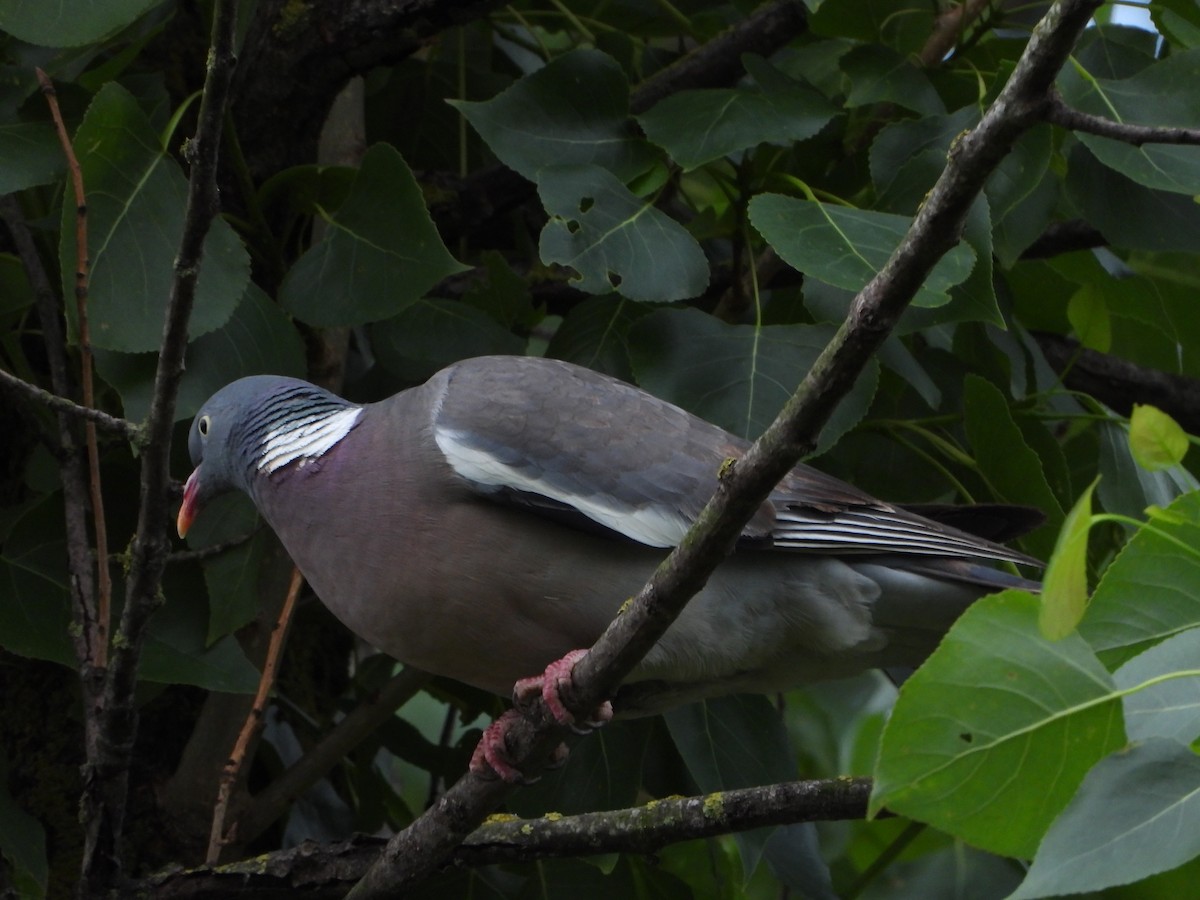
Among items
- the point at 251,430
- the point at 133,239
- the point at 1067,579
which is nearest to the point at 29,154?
the point at 133,239

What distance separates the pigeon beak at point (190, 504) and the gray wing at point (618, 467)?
556 mm

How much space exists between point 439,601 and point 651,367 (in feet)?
1.92

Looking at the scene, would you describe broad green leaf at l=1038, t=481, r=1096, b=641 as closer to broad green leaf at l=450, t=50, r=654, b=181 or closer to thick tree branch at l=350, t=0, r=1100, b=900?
thick tree branch at l=350, t=0, r=1100, b=900

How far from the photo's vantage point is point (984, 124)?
122 centimetres

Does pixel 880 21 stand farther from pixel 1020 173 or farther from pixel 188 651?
pixel 188 651

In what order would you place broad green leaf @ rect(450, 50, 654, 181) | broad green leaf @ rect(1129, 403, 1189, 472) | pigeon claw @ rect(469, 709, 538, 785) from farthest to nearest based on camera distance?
1. broad green leaf @ rect(450, 50, 654, 181)
2. pigeon claw @ rect(469, 709, 538, 785)
3. broad green leaf @ rect(1129, 403, 1189, 472)

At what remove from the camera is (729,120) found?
2.46 m

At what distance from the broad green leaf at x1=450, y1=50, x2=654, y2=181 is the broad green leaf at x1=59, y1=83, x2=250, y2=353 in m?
0.54

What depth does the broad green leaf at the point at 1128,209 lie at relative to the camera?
2561 mm

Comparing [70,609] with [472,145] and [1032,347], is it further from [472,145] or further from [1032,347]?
[1032,347]

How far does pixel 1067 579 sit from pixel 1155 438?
0.20 m

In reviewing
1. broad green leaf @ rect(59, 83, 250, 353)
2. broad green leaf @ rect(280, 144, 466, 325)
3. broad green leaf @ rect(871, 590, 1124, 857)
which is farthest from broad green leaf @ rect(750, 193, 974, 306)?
broad green leaf @ rect(59, 83, 250, 353)

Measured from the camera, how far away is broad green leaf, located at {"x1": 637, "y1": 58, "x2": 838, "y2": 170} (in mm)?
2406

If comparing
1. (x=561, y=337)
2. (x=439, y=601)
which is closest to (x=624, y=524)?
(x=439, y=601)
